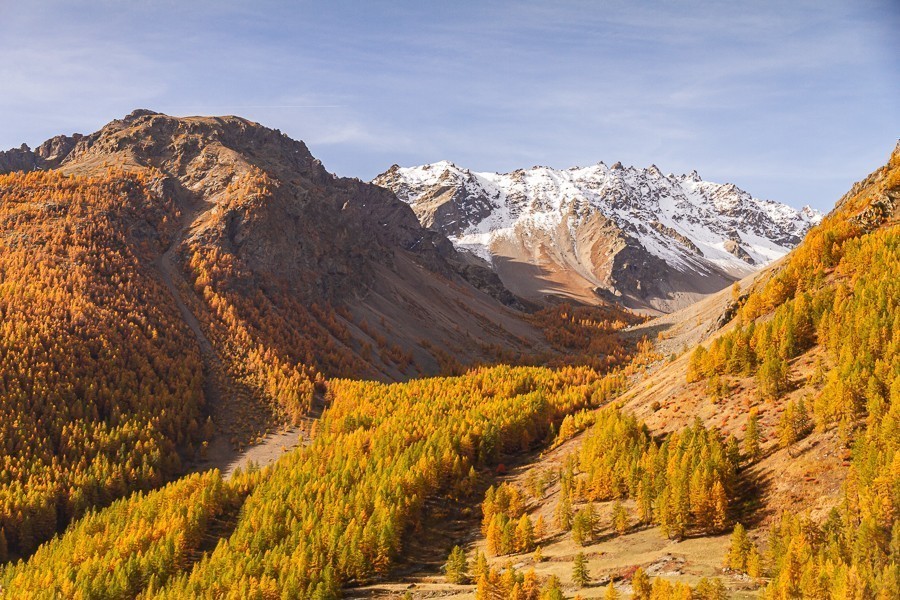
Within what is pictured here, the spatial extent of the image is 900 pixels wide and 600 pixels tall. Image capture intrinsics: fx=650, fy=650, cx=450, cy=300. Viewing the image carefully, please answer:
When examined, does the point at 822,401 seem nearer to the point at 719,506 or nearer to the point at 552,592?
the point at 719,506

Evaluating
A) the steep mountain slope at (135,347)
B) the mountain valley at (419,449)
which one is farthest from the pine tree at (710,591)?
the steep mountain slope at (135,347)

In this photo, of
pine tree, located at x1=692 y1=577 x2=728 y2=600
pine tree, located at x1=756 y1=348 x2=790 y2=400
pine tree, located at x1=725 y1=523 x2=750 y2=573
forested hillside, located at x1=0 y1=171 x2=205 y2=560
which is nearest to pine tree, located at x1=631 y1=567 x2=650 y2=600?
pine tree, located at x1=692 y1=577 x2=728 y2=600

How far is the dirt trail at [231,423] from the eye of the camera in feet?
399

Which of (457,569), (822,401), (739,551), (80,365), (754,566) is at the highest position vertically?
(80,365)

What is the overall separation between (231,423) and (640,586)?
107 metres

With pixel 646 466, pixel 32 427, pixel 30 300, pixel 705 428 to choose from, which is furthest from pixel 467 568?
pixel 30 300

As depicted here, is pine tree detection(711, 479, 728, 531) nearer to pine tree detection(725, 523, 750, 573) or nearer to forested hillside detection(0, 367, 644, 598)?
pine tree detection(725, 523, 750, 573)

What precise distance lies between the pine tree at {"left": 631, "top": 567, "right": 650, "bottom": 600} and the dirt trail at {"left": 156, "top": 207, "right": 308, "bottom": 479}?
3329 inches

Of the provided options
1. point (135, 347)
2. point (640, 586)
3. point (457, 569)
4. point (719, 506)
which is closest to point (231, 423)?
point (135, 347)

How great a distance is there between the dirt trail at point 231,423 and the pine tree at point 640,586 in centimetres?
8457

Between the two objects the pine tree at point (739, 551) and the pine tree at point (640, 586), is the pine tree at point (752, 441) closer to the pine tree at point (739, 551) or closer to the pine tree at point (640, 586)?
the pine tree at point (739, 551)

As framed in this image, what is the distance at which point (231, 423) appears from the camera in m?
134

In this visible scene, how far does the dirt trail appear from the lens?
399 feet

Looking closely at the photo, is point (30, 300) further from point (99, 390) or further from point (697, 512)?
point (697, 512)
